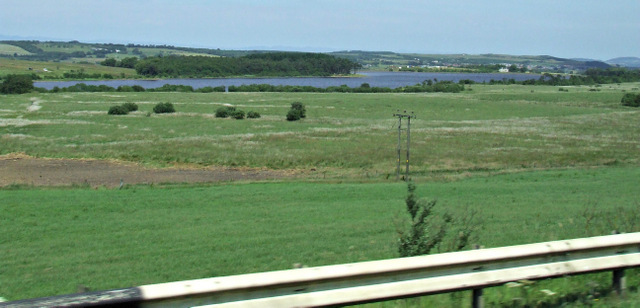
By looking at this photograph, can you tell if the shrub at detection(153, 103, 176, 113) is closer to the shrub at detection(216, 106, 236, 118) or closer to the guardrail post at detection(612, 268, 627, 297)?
the shrub at detection(216, 106, 236, 118)

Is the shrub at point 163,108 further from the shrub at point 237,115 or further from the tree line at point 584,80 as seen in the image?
the tree line at point 584,80

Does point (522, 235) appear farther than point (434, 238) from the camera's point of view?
Yes

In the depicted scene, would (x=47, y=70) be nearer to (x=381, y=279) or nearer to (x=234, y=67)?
(x=234, y=67)

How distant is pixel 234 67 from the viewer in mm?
184625

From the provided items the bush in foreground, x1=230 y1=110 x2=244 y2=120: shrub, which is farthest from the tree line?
x1=230 y1=110 x2=244 y2=120: shrub

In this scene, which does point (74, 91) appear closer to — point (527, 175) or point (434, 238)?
point (527, 175)

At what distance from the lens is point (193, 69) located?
178 meters

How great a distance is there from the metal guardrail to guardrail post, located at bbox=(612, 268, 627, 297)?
15cm

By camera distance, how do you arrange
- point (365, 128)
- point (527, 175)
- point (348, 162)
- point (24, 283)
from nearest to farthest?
point (24, 283) → point (527, 175) → point (348, 162) → point (365, 128)

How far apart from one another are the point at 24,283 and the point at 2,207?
10017 millimetres

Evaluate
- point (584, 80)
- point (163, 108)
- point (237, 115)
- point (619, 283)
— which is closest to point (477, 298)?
point (619, 283)

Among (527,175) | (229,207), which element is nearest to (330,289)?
A: (229,207)

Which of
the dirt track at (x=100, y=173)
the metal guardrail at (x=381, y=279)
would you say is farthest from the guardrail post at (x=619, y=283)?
the dirt track at (x=100, y=173)

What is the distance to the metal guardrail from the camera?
13.6 ft
